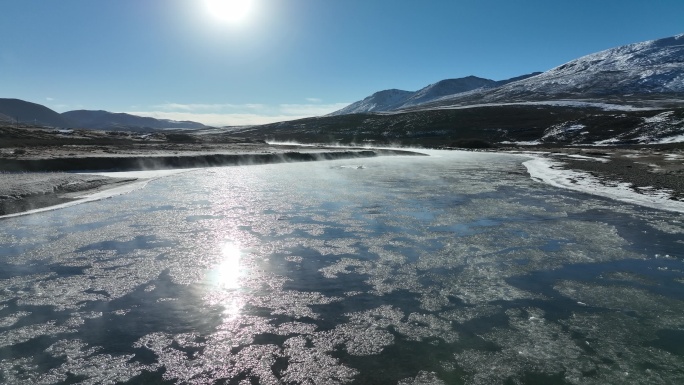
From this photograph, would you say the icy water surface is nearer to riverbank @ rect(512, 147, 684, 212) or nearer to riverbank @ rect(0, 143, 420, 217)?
riverbank @ rect(512, 147, 684, 212)

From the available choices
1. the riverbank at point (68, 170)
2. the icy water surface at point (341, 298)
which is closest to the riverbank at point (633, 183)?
the icy water surface at point (341, 298)

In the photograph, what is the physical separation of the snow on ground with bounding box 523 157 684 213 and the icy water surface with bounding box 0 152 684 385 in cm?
230

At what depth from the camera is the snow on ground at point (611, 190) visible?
1948cm

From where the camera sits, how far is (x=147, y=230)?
583 inches

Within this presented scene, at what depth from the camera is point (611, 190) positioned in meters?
24.0

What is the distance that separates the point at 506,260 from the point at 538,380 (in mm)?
6027

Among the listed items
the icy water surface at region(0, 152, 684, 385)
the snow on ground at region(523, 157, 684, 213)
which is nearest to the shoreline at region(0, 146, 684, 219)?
the snow on ground at region(523, 157, 684, 213)

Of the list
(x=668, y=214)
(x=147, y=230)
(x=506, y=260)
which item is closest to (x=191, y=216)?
(x=147, y=230)

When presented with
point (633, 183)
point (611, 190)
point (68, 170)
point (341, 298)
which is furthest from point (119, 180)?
point (633, 183)

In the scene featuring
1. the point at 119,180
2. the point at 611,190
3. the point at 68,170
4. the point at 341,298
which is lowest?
the point at 611,190

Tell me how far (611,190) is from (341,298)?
22051 millimetres

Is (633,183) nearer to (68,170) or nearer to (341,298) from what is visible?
(341,298)

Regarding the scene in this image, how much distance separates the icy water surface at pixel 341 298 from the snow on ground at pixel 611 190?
2.30 meters

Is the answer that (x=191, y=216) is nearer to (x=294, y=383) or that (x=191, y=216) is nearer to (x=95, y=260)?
(x=95, y=260)
